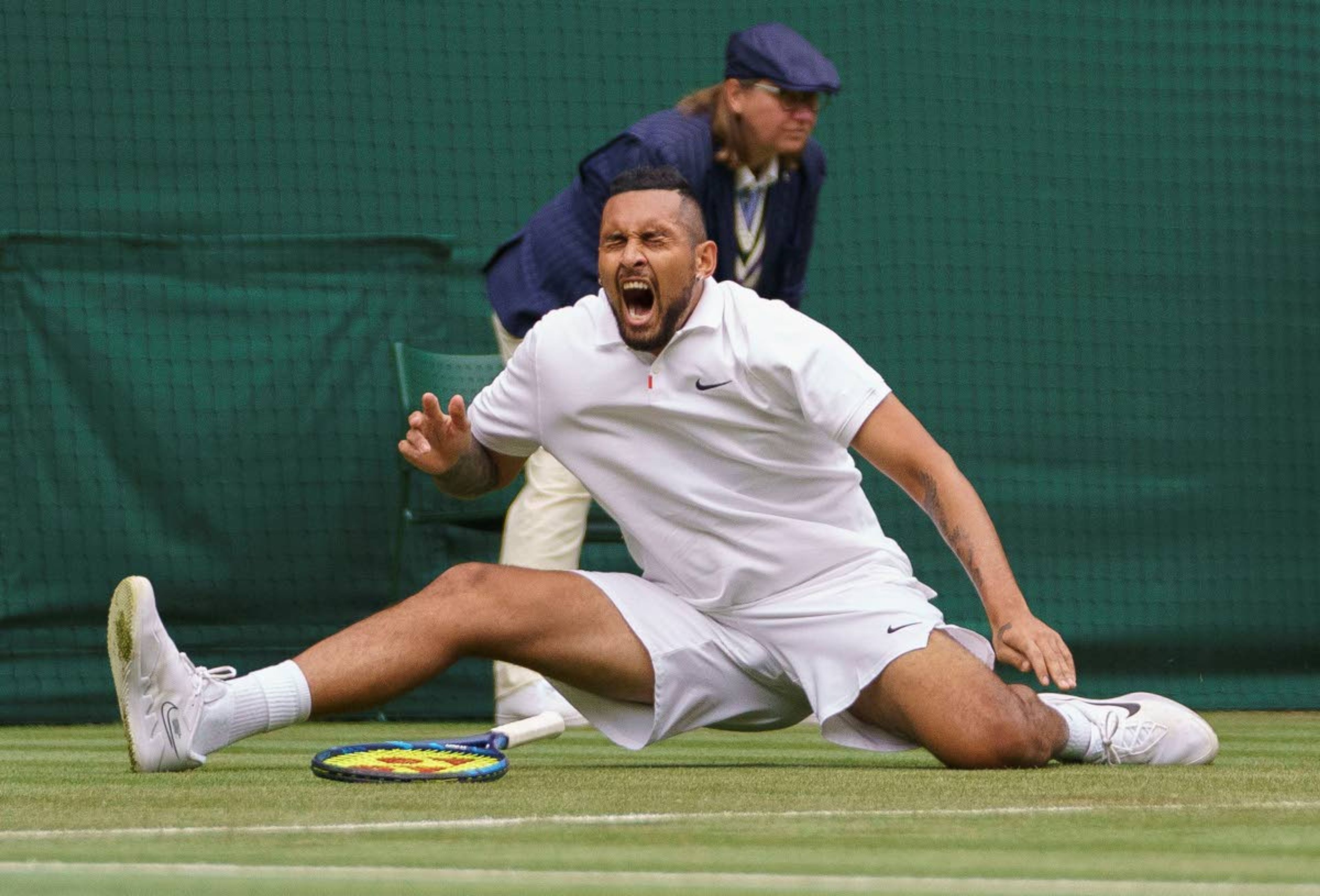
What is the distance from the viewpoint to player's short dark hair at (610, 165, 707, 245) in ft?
14.0

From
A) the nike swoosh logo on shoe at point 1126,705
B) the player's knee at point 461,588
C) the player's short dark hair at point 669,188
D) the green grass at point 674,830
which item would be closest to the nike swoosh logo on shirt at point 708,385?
the player's short dark hair at point 669,188

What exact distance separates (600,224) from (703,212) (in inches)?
12.8

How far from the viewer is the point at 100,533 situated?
22.1 ft

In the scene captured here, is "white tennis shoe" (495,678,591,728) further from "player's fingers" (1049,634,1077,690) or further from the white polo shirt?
"player's fingers" (1049,634,1077,690)

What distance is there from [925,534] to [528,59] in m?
2.06

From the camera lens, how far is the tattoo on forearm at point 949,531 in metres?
3.92

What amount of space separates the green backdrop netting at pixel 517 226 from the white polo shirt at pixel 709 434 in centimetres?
263

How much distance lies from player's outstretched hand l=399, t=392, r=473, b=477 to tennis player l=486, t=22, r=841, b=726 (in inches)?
40.9

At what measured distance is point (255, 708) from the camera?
4023 mm

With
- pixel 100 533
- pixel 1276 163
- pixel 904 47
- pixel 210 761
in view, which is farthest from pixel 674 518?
pixel 1276 163

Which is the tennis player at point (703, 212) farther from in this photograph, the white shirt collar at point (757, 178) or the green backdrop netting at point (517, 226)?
the green backdrop netting at point (517, 226)

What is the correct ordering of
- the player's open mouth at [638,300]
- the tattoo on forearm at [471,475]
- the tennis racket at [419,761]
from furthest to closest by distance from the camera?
the tattoo on forearm at [471,475] → the player's open mouth at [638,300] → the tennis racket at [419,761]

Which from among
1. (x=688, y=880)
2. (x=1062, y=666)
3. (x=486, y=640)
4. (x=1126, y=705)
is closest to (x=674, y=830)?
(x=688, y=880)

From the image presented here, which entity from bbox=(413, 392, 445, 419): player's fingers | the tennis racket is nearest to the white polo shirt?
bbox=(413, 392, 445, 419): player's fingers
